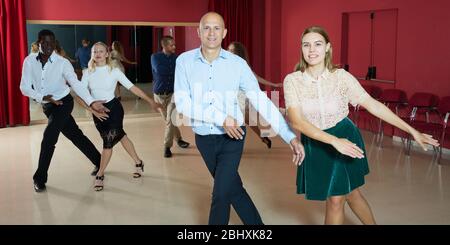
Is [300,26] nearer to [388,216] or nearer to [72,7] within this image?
[72,7]

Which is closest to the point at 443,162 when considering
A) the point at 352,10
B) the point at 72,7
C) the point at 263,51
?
the point at 352,10

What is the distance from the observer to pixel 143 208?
4336mm

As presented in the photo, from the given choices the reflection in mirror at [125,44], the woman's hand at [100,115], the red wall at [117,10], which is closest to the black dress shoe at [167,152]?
the woman's hand at [100,115]

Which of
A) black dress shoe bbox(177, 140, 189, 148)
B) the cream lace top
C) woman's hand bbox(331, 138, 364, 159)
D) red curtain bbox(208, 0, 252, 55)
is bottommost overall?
black dress shoe bbox(177, 140, 189, 148)

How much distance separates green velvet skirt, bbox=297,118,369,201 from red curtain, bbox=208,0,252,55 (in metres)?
7.72

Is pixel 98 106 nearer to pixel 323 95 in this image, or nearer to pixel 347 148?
pixel 323 95

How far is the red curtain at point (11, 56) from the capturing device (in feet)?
28.1

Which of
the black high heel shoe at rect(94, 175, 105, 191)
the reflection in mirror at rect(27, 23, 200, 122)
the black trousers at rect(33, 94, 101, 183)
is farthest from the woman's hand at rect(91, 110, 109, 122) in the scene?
the reflection in mirror at rect(27, 23, 200, 122)

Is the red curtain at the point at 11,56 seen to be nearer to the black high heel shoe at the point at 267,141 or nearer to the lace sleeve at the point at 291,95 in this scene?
the black high heel shoe at the point at 267,141

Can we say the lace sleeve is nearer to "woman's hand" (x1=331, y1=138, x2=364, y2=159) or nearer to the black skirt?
"woman's hand" (x1=331, y1=138, x2=364, y2=159)

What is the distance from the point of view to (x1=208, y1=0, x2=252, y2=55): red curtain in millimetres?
10422

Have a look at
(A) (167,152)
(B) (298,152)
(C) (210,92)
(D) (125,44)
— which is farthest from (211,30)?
(D) (125,44)

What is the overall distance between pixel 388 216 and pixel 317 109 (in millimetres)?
1684

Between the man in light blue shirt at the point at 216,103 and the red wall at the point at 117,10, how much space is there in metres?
6.77
